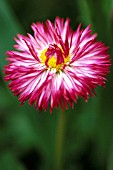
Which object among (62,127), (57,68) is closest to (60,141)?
(62,127)

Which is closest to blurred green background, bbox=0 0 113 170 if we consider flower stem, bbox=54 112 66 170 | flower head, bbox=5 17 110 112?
flower stem, bbox=54 112 66 170

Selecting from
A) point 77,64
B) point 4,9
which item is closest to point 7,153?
point 4,9

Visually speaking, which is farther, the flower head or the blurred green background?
the blurred green background

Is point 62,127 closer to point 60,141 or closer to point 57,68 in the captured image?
point 60,141

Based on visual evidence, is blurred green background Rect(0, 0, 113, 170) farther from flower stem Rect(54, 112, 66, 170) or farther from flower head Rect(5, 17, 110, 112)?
flower head Rect(5, 17, 110, 112)

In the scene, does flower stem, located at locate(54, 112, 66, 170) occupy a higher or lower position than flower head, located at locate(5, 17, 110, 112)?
lower

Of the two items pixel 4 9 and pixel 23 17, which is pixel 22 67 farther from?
pixel 23 17

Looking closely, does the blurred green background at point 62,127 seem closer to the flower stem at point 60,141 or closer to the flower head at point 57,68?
the flower stem at point 60,141
